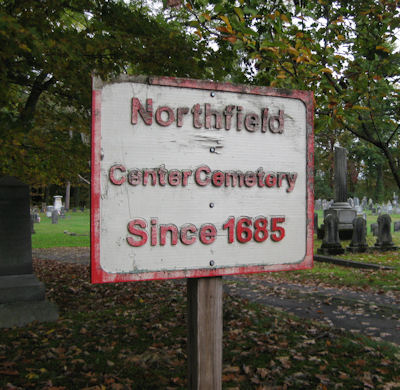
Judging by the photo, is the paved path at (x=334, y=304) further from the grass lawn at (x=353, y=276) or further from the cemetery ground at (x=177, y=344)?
the grass lawn at (x=353, y=276)

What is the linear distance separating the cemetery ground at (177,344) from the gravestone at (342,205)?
28.1 ft

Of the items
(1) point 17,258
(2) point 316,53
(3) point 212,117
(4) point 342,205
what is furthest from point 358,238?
(3) point 212,117

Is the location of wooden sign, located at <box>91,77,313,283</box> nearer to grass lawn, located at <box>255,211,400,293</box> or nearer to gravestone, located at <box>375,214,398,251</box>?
grass lawn, located at <box>255,211,400,293</box>

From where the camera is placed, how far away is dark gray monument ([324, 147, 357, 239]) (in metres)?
17.0

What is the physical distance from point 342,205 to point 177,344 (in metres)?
14.1

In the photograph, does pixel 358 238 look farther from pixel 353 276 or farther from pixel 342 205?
pixel 353 276

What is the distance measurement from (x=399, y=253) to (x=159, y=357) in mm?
11357

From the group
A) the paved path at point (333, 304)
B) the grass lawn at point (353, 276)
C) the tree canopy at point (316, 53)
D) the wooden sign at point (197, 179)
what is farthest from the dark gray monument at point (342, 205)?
the wooden sign at point (197, 179)

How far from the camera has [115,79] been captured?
6.33ft

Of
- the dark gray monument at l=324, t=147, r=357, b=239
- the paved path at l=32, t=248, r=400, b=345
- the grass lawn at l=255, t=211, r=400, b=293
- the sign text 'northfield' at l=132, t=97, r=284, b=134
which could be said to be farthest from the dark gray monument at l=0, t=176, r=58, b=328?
the dark gray monument at l=324, t=147, r=357, b=239

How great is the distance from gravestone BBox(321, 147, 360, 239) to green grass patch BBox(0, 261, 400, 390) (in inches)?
447

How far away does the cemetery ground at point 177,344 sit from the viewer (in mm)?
4105

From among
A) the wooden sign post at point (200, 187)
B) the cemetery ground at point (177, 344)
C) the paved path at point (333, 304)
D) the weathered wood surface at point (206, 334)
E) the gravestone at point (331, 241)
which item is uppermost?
the wooden sign post at point (200, 187)

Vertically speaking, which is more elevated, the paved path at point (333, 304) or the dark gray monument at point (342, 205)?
the dark gray monument at point (342, 205)
